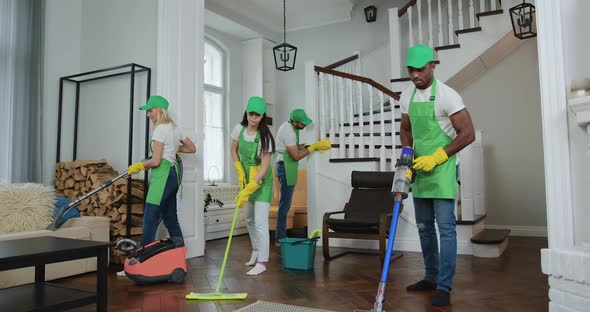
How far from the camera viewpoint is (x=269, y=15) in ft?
24.4

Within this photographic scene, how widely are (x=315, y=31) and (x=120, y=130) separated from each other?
4356mm

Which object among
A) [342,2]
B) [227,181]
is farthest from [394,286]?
[342,2]

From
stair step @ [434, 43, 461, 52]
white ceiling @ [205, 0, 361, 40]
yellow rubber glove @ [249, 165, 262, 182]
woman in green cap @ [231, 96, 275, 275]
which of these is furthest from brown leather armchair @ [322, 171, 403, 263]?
white ceiling @ [205, 0, 361, 40]

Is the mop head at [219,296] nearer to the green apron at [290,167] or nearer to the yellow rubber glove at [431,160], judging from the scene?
the yellow rubber glove at [431,160]

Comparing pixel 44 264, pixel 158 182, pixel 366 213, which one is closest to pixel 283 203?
pixel 366 213

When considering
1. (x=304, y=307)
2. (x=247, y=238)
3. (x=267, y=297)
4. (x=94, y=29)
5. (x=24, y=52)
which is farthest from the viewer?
(x=247, y=238)

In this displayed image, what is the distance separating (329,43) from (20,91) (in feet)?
15.7

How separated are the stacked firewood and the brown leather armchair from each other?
167 cm

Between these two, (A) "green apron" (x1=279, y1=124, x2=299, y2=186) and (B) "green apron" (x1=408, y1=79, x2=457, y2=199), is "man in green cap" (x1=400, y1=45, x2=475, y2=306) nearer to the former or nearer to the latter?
(B) "green apron" (x1=408, y1=79, x2=457, y2=199)

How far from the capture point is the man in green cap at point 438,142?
7.97ft

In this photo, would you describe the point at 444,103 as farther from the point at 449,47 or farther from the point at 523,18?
the point at 449,47

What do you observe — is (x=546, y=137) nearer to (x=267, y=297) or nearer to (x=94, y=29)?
(x=267, y=297)

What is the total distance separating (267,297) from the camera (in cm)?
266

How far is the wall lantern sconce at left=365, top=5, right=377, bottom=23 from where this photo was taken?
6.94 meters
